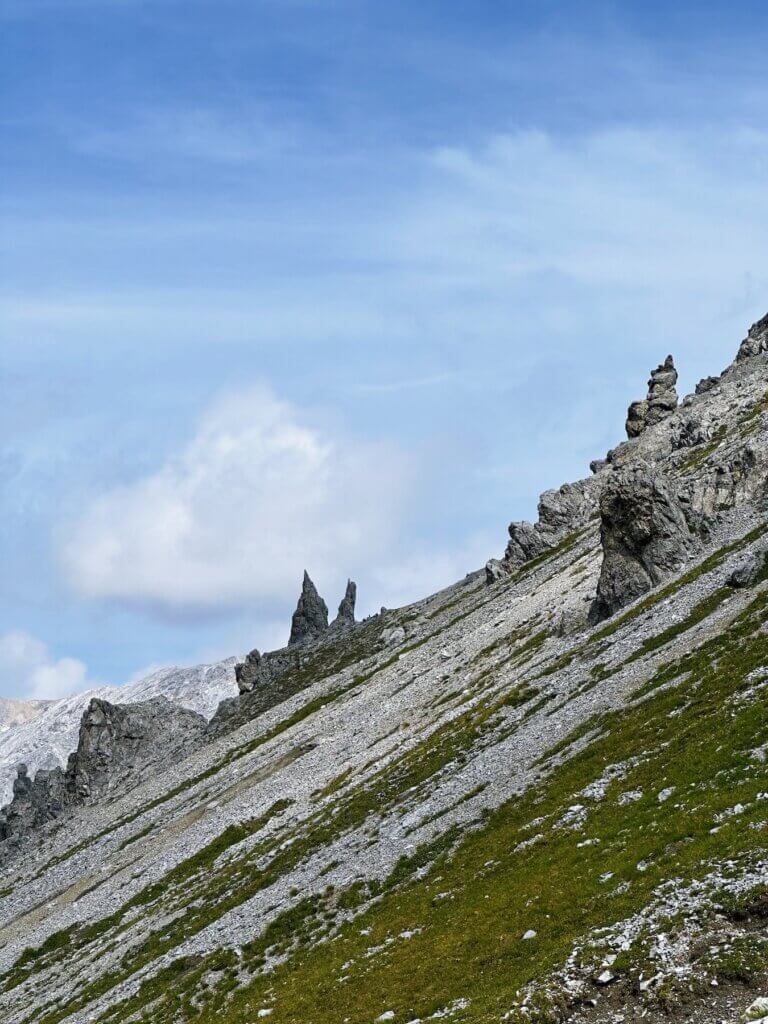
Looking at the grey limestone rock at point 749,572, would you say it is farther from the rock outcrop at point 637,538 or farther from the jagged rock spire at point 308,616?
the jagged rock spire at point 308,616

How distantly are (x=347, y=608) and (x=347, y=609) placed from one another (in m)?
0.20

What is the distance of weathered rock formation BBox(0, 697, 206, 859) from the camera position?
515ft

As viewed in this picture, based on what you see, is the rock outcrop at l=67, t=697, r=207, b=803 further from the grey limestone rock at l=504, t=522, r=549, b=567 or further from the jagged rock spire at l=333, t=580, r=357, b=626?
the grey limestone rock at l=504, t=522, r=549, b=567

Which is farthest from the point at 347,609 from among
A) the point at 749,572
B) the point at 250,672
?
the point at 749,572

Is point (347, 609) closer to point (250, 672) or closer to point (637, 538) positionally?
point (250, 672)

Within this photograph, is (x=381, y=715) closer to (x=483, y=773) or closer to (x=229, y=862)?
(x=229, y=862)

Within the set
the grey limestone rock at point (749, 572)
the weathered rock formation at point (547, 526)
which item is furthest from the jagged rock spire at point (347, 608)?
the grey limestone rock at point (749, 572)

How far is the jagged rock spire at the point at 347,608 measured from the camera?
19088cm

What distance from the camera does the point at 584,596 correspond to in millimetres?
89562

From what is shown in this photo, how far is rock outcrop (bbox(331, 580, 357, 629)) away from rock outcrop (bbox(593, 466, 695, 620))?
360 ft

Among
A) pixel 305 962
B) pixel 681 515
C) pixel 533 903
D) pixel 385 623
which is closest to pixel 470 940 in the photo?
pixel 533 903

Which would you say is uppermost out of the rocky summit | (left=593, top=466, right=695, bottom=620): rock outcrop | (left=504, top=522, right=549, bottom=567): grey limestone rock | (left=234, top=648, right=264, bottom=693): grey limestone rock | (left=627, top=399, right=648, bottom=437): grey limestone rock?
(left=627, top=399, right=648, bottom=437): grey limestone rock

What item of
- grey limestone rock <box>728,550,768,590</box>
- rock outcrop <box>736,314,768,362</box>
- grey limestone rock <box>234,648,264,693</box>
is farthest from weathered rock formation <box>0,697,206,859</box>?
rock outcrop <box>736,314,768,362</box>

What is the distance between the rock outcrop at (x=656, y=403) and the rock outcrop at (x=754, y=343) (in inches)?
562
